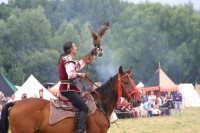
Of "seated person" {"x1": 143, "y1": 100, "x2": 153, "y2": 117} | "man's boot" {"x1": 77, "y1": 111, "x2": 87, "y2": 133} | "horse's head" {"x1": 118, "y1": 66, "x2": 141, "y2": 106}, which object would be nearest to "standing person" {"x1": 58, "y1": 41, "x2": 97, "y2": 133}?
"man's boot" {"x1": 77, "y1": 111, "x2": 87, "y2": 133}

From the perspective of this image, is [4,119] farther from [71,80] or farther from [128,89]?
[128,89]

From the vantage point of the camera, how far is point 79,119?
11.3 meters

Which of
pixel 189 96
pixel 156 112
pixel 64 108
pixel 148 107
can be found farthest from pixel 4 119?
pixel 189 96

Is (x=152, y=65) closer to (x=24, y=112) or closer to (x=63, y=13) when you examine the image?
(x=63, y=13)

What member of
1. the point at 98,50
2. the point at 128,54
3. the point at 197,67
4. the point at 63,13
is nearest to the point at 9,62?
the point at 128,54

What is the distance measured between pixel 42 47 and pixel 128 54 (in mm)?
12397

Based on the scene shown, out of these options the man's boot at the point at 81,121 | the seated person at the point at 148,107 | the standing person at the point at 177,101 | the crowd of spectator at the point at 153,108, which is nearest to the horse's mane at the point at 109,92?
the man's boot at the point at 81,121

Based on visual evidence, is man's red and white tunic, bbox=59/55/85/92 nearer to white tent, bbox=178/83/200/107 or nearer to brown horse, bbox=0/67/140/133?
brown horse, bbox=0/67/140/133

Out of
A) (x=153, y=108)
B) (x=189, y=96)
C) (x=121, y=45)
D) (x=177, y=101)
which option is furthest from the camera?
(x=121, y=45)

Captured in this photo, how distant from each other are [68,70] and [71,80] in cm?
26

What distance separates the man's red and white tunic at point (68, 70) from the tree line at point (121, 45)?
59.0 meters

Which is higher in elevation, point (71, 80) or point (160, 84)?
point (160, 84)

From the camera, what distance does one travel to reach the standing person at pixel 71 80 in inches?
447

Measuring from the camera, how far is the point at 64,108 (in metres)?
11.5
